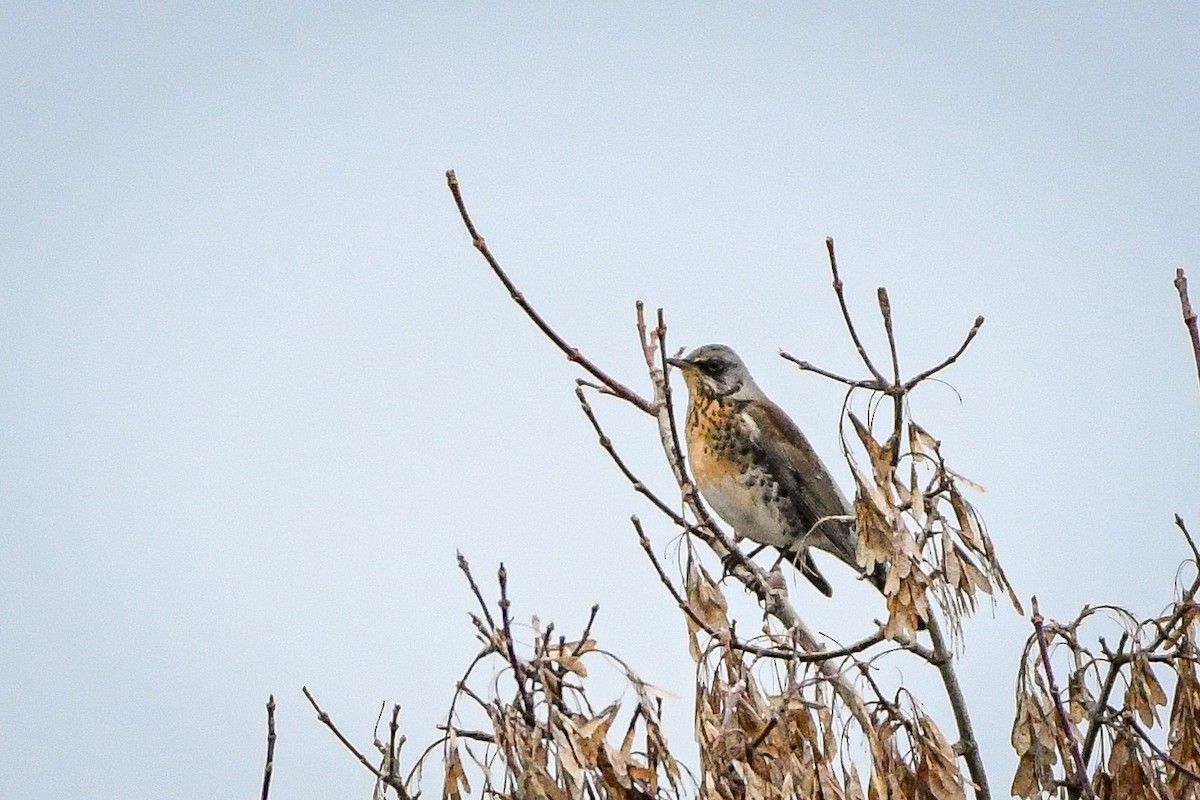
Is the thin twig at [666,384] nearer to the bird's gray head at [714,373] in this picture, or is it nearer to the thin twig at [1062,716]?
the thin twig at [1062,716]

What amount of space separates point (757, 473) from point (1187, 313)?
13.8ft

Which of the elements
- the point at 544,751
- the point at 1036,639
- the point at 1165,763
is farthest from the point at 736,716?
the point at 1165,763

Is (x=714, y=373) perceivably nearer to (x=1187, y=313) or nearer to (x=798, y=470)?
(x=798, y=470)

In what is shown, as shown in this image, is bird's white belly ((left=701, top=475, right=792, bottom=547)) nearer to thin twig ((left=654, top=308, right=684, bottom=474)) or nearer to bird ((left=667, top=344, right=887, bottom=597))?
bird ((left=667, top=344, right=887, bottom=597))

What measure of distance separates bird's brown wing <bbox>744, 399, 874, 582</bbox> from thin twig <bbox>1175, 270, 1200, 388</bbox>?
155 inches

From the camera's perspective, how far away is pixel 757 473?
7555 millimetres

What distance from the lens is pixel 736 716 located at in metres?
3.80

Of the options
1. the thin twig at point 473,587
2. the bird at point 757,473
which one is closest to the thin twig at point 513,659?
the thin twig at point 473,587

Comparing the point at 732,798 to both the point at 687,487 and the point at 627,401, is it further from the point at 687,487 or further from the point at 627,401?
the point at 627,401

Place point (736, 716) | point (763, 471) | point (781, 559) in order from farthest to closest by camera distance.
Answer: point (763, 471) < point (781, 559) < point (736, 716)

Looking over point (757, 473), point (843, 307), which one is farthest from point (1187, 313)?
point (757, 473)

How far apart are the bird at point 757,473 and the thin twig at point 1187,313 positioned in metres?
3.98

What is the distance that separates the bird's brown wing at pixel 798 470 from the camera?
755cm

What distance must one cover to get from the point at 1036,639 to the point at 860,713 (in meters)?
0.53
